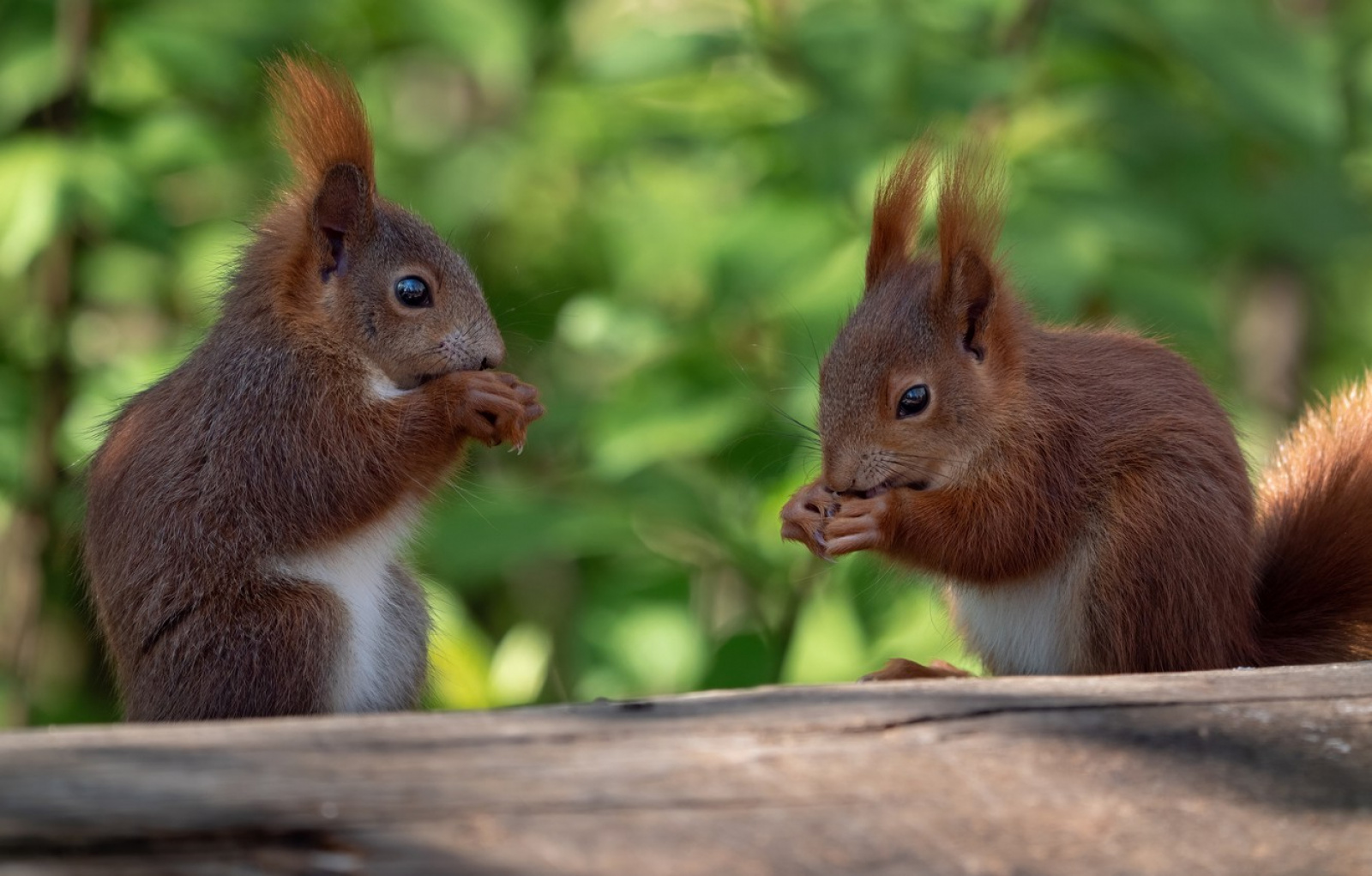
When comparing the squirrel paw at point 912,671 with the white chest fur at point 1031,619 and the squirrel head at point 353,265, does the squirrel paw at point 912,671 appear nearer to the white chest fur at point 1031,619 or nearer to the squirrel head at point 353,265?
the white chest fur at point 1031,619

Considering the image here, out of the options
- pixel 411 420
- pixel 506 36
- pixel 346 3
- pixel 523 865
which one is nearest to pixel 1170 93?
pixel 506 36

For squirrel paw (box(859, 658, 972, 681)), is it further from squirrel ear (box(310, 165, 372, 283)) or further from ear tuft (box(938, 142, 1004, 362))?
squirrel ear (box(310, 165, 372, 283))

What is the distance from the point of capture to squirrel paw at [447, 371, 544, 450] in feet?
4.82

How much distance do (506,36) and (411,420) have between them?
1.00 meters

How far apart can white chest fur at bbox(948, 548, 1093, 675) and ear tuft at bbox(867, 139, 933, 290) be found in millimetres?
352

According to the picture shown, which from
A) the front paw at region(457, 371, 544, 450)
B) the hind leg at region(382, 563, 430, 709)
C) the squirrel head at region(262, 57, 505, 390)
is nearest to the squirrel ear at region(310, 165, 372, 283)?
the squirrel head at region(262, 57, 505, 390)

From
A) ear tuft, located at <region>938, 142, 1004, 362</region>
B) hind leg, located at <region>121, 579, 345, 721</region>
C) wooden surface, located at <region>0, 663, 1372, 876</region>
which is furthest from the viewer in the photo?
ear tuft, located at <region>938, 142, 1004, 362</region>

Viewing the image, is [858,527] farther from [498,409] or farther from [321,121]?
[321,121]

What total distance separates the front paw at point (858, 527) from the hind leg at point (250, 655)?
0.46 meters

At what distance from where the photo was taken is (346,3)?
2688mm

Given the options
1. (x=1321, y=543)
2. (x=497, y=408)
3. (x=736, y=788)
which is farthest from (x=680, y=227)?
(x=736, y=788)

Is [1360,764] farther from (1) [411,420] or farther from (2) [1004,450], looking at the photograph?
(1) [411,420]

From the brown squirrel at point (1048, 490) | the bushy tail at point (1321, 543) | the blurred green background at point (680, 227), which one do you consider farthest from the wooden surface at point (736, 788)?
the blurred green background at point (680, 227)

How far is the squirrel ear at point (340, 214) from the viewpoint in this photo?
4.97 feet
